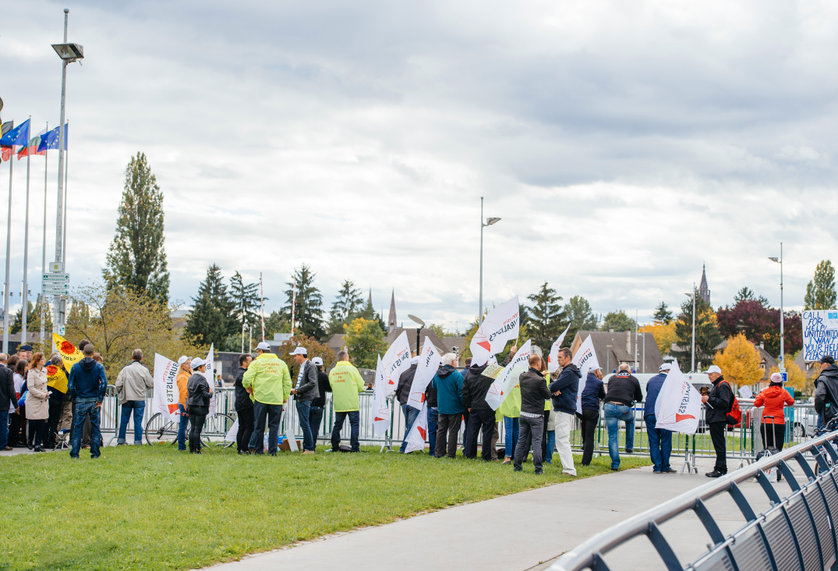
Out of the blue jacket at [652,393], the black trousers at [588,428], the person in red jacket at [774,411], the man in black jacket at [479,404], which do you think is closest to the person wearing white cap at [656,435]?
the blue jacket at [652,393]

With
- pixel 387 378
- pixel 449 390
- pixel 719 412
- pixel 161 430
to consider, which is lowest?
pixel 161 430

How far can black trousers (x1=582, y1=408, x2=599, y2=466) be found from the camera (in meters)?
15.1

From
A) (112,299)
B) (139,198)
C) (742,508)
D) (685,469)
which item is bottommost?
(685,469)

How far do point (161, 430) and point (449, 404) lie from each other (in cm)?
643

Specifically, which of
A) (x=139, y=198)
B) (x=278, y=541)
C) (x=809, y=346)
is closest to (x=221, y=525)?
(x=278, y=541)

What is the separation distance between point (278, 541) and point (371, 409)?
10249 mm

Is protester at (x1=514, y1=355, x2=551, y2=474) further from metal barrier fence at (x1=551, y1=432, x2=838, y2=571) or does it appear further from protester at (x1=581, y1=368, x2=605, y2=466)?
metal barrier fence at (x1=551, y1=432, x2=838, y2=571)

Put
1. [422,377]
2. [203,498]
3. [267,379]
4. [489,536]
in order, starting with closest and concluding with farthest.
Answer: [489,536], [203,498], [267,379], [422,377]

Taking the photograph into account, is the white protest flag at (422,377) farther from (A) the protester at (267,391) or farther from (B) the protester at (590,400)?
(B) the protester at (590,400)

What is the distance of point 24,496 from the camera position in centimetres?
1031

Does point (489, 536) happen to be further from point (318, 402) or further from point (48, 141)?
point (48, 141)

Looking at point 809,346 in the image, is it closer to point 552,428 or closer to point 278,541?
point 552,428

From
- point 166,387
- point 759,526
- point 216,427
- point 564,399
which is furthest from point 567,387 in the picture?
point 759,526

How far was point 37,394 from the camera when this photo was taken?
16422 mm
